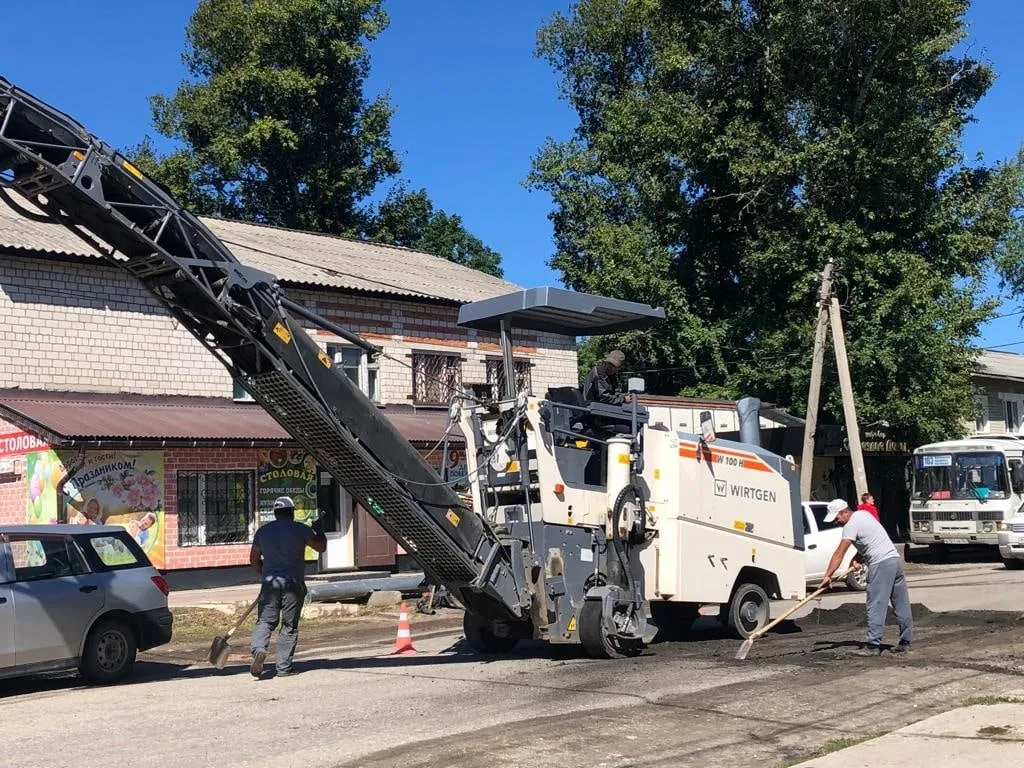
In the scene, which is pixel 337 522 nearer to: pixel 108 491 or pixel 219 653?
pixel 108 491

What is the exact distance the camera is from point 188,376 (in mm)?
24797

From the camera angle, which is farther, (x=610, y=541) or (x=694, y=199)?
(x=694, y=199)

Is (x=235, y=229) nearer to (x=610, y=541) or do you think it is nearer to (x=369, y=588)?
(x=369, y=588)

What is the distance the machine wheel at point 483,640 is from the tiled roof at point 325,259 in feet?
44.3

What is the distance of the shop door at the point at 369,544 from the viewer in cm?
2606

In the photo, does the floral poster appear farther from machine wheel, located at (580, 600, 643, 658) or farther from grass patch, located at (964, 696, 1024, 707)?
grass patch, located at (964, 696, 1024, 707)

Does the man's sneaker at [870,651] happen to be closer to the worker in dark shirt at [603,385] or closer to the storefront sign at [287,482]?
the worker in dark shirt at [603,385]

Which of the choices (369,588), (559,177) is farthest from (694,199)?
(369,588)

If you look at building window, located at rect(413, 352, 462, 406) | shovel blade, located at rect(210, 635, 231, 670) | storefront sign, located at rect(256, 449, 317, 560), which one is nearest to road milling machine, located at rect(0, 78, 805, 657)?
shovel blade, located at rect(210, 635, 231, 670)

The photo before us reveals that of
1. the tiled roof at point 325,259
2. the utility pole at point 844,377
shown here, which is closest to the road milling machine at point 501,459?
the tiled roof at point 325,259

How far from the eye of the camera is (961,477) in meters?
29.4

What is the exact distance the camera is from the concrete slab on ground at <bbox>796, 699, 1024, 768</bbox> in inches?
277

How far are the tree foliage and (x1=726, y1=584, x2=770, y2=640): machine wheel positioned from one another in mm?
34858

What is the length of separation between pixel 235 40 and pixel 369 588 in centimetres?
3215
